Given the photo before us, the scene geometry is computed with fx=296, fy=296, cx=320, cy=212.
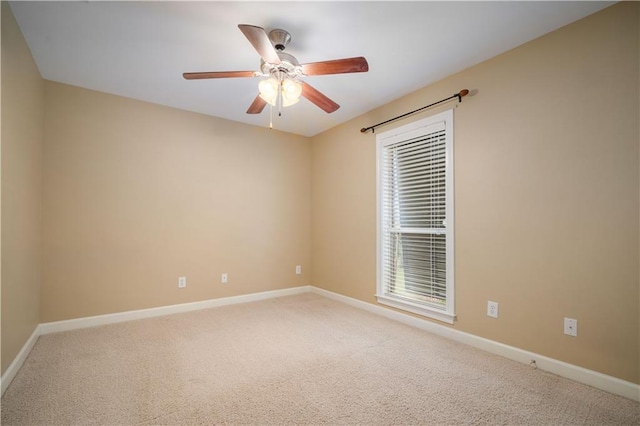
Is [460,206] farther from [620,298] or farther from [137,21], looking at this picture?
[137,21]

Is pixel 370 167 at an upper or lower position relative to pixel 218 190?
upper

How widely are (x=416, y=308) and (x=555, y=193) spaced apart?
1638mm

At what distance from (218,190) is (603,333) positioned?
3944 millimetres

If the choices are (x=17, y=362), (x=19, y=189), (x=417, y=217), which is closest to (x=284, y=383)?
(x=17, y=362)

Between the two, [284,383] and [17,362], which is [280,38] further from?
[17,362]

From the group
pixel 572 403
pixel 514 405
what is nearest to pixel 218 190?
pixel 514 405

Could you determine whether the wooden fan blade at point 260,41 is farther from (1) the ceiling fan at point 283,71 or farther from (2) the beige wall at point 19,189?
(2) the beige wall at point 19,189

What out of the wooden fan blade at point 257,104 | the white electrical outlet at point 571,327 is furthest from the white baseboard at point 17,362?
the white electrical outlet at point 571,327

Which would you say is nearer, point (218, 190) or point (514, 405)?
point (514, 405)

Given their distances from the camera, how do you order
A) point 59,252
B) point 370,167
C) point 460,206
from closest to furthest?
point 460,206 < point 59,252 < point 370,167

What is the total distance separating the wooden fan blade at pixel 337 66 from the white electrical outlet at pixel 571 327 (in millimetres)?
2231

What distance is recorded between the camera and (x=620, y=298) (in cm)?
188

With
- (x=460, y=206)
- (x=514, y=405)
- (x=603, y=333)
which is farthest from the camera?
(x=460, y=206)

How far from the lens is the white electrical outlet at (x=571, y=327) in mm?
2055
